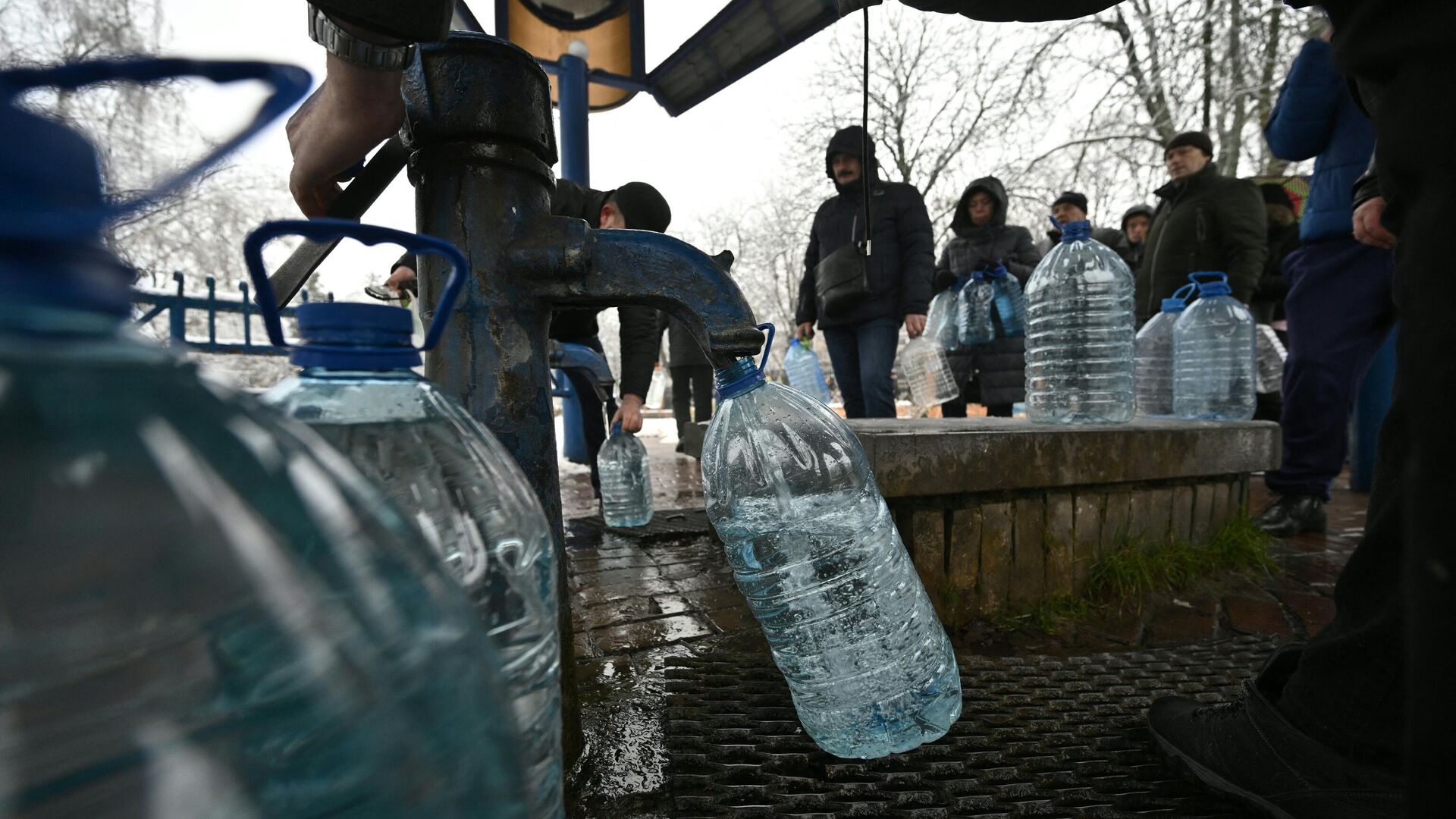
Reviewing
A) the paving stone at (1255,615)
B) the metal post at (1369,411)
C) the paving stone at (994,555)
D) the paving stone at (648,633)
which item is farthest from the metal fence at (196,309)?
the metal post at (1369,411)

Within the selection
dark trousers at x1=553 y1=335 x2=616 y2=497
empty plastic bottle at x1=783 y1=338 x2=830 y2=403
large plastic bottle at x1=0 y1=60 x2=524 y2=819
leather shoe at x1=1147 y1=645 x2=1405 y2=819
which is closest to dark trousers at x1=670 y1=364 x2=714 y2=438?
empty plastic bottle at x1=783 y1=338 x2=830 y2=403

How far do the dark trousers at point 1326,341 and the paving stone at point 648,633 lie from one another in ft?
10.0

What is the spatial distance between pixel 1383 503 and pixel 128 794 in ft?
5.24

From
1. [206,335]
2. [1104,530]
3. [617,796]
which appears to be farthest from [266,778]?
[206,335]

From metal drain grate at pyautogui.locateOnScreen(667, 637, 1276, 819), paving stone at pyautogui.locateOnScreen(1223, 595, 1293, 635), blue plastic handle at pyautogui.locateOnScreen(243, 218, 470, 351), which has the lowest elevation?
paving stone at pyautogui.locateOnScreen(1223, 595, 1293, 635)

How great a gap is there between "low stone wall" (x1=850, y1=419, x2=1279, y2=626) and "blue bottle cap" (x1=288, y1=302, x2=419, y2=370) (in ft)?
5.38

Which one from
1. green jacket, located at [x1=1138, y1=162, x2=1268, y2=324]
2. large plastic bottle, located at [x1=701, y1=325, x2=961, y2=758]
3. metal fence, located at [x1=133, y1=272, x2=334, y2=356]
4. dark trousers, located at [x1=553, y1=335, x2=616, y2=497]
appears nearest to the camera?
metal fence, located at [x1=133, y1=272, x2=334, y2=356]

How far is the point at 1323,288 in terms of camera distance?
3.14 metres

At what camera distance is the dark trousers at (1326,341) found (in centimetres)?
305

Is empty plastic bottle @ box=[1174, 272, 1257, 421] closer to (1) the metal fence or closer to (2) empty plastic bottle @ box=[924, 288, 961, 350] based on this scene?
(2) empty plastic bottle @ box=[924, 288, 961, 350]

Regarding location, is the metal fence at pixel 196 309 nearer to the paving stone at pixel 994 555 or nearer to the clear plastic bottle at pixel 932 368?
the paving stone at pixel 994 555

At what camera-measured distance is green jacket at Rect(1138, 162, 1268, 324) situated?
4227 mm

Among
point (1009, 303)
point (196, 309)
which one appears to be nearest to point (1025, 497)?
point (1009, 303)

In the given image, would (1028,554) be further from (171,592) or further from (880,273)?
(880,273)
